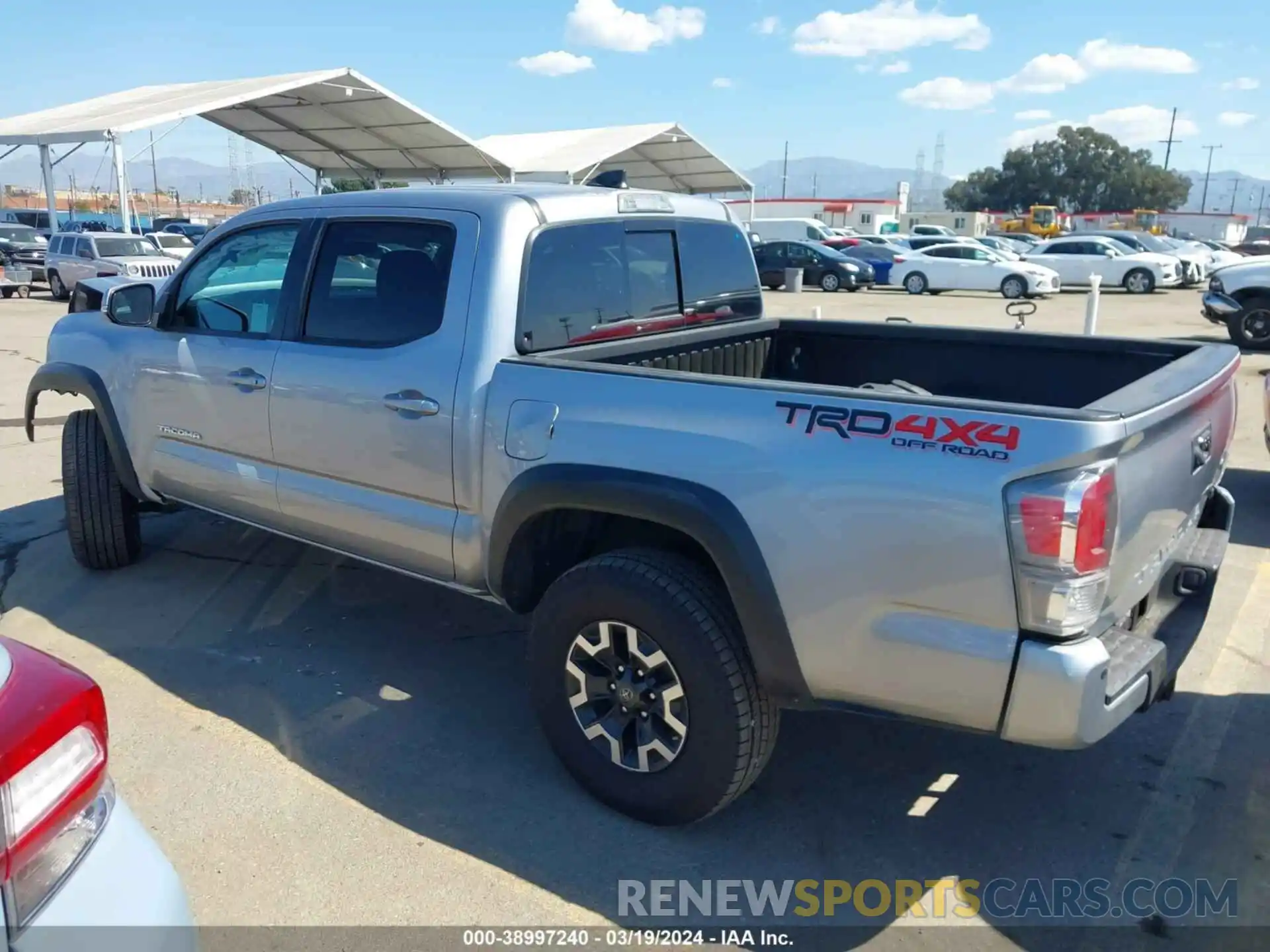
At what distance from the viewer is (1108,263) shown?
26.8 m

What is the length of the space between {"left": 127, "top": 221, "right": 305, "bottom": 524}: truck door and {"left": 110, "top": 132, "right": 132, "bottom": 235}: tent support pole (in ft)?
69.9

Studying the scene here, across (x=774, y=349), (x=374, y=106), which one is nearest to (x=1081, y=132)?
(x=374, y=106)

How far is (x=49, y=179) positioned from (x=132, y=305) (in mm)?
31122

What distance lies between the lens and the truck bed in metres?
3.84

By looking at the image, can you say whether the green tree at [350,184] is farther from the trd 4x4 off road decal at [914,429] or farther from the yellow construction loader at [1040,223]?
the yellow construction loader at [1040,223]

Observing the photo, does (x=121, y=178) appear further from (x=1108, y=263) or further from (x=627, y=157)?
(x=1108, y=263)

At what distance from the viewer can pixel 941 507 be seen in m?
2.43

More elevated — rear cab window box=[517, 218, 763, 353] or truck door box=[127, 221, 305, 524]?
rear cab window box=[517, 218, 763, 353]

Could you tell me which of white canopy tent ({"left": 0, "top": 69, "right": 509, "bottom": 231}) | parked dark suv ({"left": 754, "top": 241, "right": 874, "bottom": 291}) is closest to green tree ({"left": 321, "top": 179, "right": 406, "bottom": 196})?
white canopy tent ({"left": 0, "top": 69, "right": 509, "bottom": 231})

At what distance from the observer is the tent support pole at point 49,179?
29.0m

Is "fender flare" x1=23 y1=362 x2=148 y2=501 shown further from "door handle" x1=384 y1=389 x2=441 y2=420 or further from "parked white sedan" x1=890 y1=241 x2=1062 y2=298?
"parked white sedan" x1=890 y1=241 x2=1062 y2=298

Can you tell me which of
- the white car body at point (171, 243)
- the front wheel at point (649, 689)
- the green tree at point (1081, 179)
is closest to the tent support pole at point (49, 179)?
the white car body at point (171, 243)

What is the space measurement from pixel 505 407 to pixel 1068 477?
1.77 meters

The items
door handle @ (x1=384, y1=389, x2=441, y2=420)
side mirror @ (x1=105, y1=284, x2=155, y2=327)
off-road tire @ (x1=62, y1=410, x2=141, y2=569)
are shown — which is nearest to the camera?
door handle @ (x1=384, y1=389, x2=441, y2=420)
